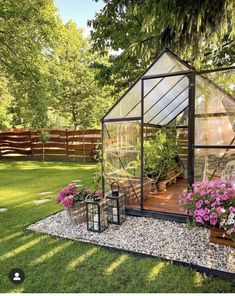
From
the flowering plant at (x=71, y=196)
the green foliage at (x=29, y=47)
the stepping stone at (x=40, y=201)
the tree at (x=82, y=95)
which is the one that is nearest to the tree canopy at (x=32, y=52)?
the green foliage at (x=29, y=47)

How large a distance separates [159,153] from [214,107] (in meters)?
2.09

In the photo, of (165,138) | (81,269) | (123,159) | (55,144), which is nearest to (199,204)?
(81,269)

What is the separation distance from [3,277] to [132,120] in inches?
100

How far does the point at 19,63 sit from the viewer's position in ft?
23.2

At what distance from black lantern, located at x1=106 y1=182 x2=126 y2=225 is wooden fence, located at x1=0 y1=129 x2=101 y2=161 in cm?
630

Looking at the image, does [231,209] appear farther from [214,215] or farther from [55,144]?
[55,144]

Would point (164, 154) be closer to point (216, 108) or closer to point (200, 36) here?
point (216, 108)

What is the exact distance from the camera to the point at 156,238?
305 centimetres

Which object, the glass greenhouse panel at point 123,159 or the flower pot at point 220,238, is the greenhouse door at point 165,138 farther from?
the flower pot at point 220,238

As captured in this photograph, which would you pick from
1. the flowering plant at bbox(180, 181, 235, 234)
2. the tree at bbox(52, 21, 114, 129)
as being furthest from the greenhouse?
the tree at bbox(52, 21, 114, 129)

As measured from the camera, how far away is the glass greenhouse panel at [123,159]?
3.95 m

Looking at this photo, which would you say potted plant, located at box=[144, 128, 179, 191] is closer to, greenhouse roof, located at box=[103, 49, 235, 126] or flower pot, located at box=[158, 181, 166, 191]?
flower pot, located at box=[158, 181, 166, 191]

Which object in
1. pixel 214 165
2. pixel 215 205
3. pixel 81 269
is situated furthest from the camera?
pixel 214 165

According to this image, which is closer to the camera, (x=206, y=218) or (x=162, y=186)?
(x=206, y=218)
